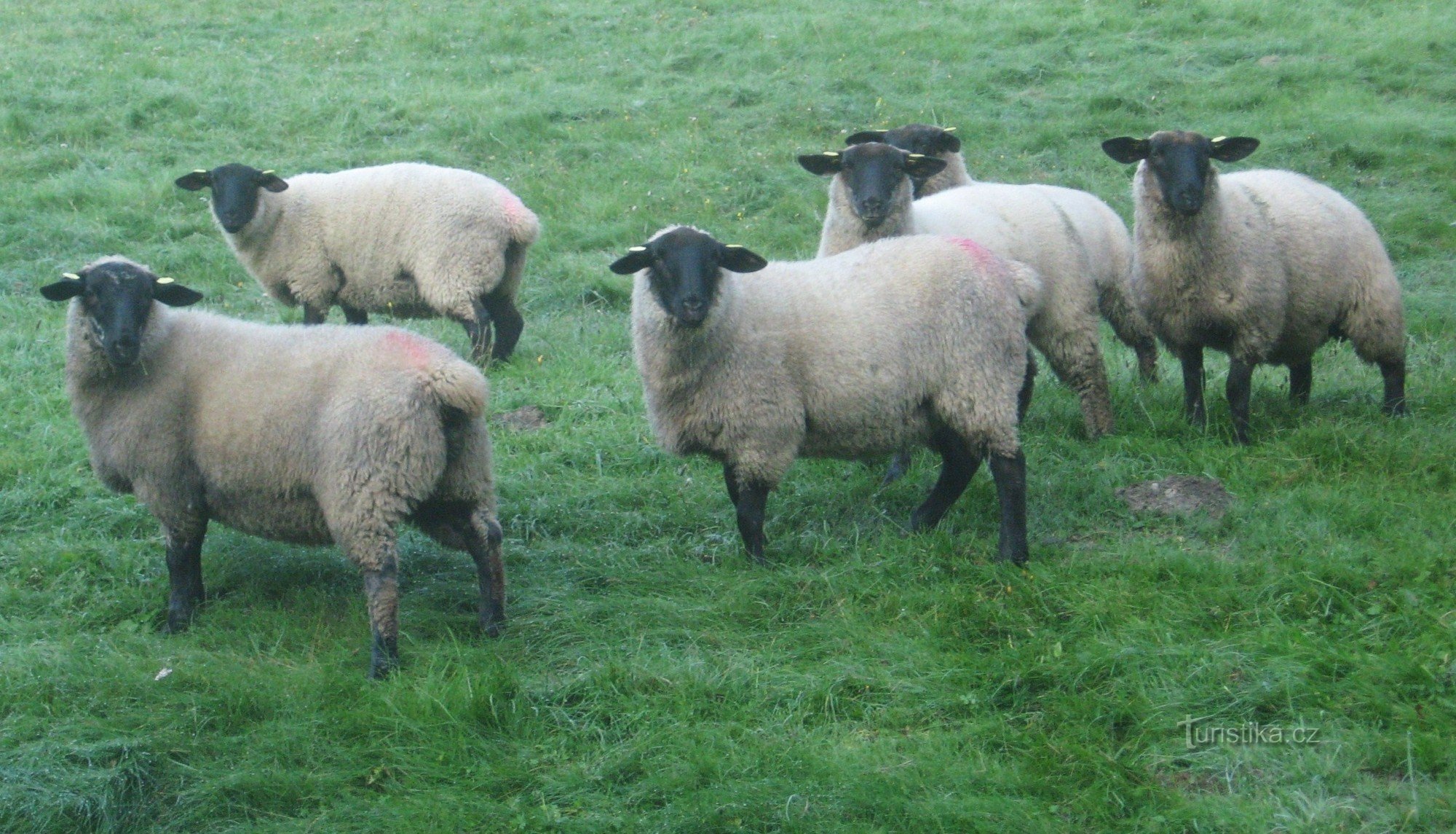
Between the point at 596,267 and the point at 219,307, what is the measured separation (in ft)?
9.84

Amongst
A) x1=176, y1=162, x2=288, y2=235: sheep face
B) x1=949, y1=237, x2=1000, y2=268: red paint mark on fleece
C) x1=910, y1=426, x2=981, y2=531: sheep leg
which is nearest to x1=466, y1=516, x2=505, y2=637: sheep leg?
x1=910, y1=426, x2=981, y2=531: sheep leg

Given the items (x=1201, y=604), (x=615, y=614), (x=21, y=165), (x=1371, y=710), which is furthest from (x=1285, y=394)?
(x=21, y=165)

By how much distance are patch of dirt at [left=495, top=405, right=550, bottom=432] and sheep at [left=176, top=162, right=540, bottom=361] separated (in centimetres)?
103

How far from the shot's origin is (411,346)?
221 inches

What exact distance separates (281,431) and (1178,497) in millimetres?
4169

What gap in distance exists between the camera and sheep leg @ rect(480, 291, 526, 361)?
31.8ft

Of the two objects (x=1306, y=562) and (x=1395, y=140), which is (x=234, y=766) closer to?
(x=1306, y=562)

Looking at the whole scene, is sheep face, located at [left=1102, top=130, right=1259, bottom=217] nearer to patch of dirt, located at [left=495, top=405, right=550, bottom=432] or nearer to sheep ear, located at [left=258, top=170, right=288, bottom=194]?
patch of dirt, located at [left=495, top=405, right=550, bottom=432]

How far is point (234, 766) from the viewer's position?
4.62m

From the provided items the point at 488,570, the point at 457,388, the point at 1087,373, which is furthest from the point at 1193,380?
the point at 457,388

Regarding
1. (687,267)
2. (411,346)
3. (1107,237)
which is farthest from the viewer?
(1107,237)

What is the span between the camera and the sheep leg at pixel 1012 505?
6012 millimetres

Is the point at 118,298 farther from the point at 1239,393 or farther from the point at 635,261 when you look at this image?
the point at 1239,393

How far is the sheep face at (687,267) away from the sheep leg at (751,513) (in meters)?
0.78
